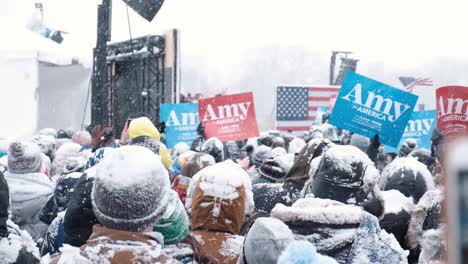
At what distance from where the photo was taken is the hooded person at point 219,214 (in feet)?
8.23

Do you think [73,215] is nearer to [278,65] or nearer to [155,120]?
[155,120]

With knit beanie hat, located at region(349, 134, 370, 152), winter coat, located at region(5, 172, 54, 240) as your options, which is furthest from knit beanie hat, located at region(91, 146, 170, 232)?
knit beanie hat, located at region(349, 134, 370, 152)

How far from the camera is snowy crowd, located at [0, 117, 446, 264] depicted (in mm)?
1899

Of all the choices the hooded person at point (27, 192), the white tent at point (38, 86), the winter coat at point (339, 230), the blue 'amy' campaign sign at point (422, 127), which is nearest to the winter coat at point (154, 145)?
the hooded person at point (27, 192)

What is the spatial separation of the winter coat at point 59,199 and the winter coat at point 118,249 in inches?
65.4

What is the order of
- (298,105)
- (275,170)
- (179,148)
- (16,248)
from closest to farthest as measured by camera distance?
(16,248) → (275,170) → (179,148) → (298,105)

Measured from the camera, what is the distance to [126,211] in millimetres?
Answer: 1900

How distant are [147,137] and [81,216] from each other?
98.9 inches

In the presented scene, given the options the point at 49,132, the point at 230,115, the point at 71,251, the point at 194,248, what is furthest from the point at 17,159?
the point at 49,132

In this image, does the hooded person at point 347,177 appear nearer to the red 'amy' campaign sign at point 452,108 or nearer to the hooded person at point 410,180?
the hooded person at point 410,180

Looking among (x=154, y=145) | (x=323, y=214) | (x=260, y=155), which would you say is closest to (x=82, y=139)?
(x=260, y=155)

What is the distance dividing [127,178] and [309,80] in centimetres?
5052

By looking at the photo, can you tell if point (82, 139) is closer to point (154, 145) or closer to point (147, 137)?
point (147, 137)

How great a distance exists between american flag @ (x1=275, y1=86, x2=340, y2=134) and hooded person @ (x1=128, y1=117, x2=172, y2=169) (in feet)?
28.6
